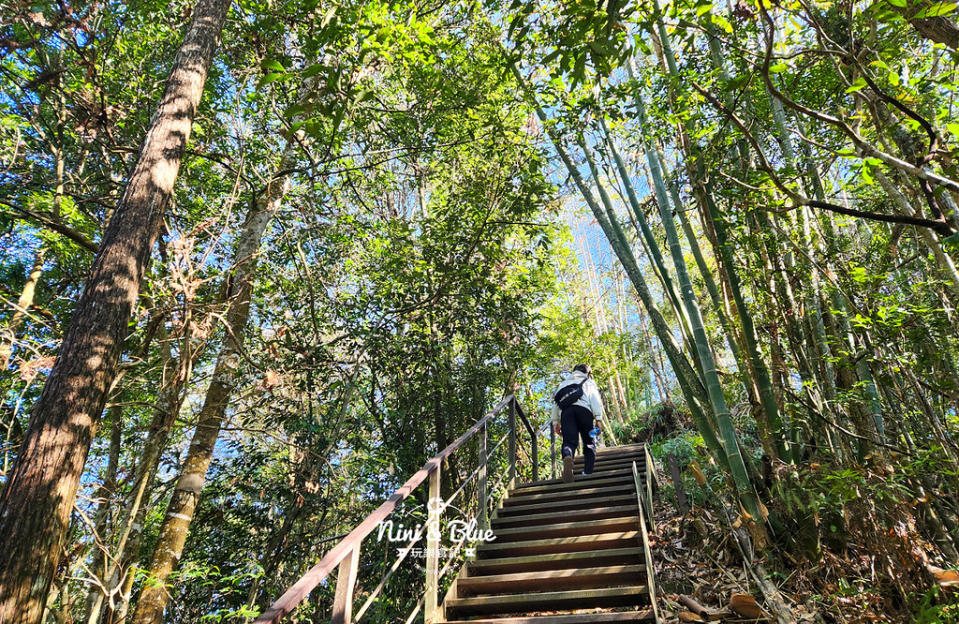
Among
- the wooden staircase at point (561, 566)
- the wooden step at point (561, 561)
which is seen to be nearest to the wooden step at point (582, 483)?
the wooden staircase at point (561, 566)

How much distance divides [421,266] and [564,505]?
2931mm

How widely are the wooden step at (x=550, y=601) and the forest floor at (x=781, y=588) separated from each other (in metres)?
0.64

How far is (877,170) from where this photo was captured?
2004 mm

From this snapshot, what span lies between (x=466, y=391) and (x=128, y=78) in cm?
488

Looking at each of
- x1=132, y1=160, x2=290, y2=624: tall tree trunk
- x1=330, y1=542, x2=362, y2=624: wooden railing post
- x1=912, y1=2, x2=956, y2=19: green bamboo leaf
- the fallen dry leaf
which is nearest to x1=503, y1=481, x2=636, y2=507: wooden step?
the fallen dry leaf

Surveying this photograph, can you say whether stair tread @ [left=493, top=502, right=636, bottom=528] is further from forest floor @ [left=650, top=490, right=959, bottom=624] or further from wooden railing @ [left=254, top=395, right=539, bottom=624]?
forest floor @ [left=650, top=490, right=959, bottom=624]

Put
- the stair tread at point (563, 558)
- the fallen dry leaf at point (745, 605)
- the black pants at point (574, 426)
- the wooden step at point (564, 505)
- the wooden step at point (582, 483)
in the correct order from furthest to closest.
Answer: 1. the black pants at point (574, 426)
2. the wooden step at point (582, 483)
3. the wooden step at point (564, 505)
4. the stair tread at point (563, 558)
5. the fallen dry leaf at point (745, 605)

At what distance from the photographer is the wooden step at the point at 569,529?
361 cm

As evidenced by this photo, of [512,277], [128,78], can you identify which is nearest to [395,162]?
[512,277]

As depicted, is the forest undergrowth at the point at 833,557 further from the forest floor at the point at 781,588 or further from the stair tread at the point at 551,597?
the stair tread at the point at 551,597

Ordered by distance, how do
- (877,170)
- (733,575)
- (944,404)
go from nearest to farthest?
(877,170) < (944,404) < (733,575)

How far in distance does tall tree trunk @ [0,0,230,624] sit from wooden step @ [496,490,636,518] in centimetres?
315

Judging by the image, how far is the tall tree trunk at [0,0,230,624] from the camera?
179cm

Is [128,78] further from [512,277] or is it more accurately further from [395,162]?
[512,277]
